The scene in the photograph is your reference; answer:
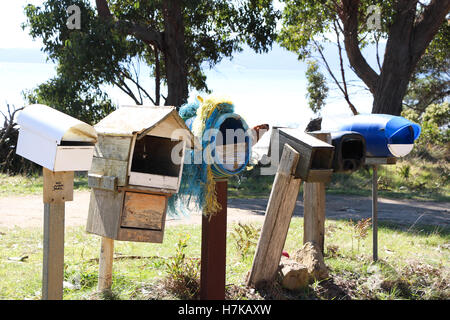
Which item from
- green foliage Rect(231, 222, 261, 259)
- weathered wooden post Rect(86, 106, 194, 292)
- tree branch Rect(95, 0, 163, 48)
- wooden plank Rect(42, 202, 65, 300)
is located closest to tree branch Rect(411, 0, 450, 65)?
tree branch Rect(95, 0, 163, 48)

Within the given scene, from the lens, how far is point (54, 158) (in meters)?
2.60

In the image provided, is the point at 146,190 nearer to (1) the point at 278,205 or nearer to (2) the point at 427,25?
(1) the point at 278,205

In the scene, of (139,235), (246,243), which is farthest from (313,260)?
(139,235)

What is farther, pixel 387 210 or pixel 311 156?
pixel 387 210

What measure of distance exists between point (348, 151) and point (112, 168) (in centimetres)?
203

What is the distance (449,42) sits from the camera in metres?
13.8

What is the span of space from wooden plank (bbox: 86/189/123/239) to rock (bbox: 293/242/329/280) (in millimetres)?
1974

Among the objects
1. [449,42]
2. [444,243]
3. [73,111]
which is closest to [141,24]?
[73,111]

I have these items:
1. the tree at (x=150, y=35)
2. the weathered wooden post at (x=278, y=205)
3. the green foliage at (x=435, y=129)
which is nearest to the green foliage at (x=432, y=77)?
the green foliage at (x=435, y=129)

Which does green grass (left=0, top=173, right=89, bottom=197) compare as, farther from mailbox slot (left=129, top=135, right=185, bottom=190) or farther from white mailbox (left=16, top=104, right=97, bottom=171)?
white mailbox (left=16, top=104, right=97, bottom=171)

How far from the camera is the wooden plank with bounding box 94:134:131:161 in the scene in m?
3.03

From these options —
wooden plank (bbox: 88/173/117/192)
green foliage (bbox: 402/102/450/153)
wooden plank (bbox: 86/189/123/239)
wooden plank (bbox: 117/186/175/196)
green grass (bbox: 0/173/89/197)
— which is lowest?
green grass (bbox: 0/173/89/197)
